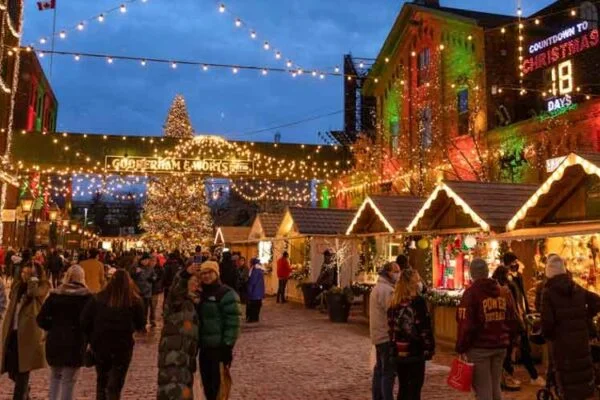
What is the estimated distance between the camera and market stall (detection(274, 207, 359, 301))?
21562 mm

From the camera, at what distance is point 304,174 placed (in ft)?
100

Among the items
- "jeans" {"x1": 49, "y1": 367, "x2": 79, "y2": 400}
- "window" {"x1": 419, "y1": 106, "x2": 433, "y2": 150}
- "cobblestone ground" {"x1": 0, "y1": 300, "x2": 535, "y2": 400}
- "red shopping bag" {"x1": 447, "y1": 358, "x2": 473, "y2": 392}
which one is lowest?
"cobblestone ground" {"x1": 0, "y1": 300, "x2": 535, "y2": 400}

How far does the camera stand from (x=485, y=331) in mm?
5891

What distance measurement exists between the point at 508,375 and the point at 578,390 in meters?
2.80

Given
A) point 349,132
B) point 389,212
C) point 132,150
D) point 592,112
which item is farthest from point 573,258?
point 349,132

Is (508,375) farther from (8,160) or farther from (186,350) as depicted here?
(8,160)

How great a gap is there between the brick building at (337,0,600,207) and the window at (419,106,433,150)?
0.05 metres

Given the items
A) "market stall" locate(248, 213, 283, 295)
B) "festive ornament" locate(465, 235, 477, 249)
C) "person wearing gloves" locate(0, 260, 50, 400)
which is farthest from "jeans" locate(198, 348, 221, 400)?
"market stall" locate(248, 213, 283, 295)

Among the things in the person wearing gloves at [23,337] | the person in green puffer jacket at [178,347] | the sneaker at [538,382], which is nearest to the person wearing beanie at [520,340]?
the sneaker at [538,382]

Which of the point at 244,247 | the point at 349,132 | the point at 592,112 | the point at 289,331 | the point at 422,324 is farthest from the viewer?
the point at 349,132

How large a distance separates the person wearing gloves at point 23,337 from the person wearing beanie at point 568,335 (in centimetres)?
536

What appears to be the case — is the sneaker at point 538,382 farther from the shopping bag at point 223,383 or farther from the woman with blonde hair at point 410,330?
the shopping bag at point 223,383

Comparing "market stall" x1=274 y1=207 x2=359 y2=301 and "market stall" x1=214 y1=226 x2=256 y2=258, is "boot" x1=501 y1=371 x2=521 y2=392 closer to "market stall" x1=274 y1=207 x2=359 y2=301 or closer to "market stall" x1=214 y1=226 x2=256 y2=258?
"market stall" x1=274 y1=207 x2=359 y2=301

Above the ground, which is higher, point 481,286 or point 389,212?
point 389,212
